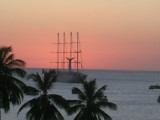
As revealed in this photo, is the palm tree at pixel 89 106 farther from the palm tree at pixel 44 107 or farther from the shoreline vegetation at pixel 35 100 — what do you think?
the palm tree at pixel 44 107

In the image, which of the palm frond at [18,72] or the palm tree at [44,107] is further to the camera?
the palm frond at [18,72]

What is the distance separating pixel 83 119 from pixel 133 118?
199 ft

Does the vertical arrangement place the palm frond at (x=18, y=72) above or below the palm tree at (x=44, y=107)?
above

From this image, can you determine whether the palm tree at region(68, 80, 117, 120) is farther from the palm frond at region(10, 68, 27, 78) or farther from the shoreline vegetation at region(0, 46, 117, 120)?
the palm frond at region(10, 68, 27, 78)

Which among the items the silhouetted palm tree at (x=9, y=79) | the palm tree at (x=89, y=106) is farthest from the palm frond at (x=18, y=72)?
the palm tree at (x=89, y=106)

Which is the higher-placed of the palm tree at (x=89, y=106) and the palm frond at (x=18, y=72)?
the palm frond at (x=18, y=72)

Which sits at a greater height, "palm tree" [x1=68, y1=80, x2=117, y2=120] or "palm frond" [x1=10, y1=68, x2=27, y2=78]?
"palm frond" [x1=10, y1=68, x2=27, y2=78]

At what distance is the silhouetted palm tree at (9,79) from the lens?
53.0 m

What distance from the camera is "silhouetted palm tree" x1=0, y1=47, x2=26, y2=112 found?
5297 centimetres

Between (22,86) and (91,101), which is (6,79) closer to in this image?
(22,86)

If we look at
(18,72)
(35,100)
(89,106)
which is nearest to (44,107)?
(35,100)

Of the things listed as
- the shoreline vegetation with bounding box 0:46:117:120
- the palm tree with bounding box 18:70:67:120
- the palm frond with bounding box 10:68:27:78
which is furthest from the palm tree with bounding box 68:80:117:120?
the palm frond with bounding box 10:68:27:78

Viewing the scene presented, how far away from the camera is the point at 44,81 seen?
2164 inches

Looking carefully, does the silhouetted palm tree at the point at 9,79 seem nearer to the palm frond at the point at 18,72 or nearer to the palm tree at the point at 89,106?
the palm frond at the point at 18,72
